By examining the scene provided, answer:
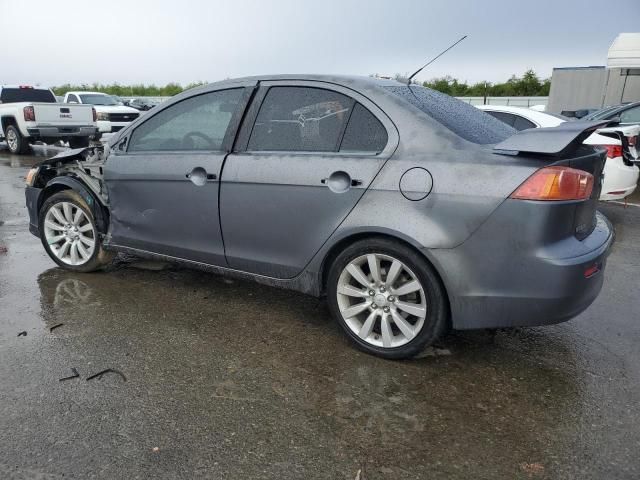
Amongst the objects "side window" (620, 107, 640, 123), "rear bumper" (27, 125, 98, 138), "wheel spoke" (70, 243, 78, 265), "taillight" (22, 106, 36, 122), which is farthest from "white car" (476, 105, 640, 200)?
"taillight" (22, 106, 36, 122)

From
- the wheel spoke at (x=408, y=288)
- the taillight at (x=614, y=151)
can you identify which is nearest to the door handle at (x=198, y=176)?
the wheel spoke at (x=408, y=288)

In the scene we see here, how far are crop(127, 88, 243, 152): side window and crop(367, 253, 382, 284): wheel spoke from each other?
4.45ft

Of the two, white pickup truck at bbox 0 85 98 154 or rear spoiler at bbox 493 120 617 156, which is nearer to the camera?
rear spoiler at bbox 493 120 617 156

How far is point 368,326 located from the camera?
321 cm

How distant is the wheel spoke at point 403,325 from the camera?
3.07 meters

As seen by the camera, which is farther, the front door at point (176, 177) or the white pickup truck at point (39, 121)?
the white pickup truck at point (39, 121)

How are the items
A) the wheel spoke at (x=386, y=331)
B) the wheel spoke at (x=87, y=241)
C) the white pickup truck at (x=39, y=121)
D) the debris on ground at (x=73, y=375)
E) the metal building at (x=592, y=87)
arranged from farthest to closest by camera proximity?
the metal building at (x=592, y=87), the white pickup truck at (x=39, y=121), the wheel spoke at (x=87, y=241), the wheel spoke at (x=386, y=331), the debris on ground at (x=73, y=375)

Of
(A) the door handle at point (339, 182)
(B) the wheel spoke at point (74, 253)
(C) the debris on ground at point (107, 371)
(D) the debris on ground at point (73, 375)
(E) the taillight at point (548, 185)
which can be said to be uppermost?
(E) the taillight at point (548, 185)

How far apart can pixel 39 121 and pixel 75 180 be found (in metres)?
10.8

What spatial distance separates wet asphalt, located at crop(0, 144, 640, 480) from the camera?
229cm

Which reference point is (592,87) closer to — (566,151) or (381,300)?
(566,151)

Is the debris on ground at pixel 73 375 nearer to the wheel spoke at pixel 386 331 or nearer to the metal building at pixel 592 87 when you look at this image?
the wheel spoke at pixel 386 331

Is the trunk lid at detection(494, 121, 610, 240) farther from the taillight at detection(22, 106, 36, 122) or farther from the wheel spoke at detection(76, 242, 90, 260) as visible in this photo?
the taillight at detection(22, 106, 36, 122)

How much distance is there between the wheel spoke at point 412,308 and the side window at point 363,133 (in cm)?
89
